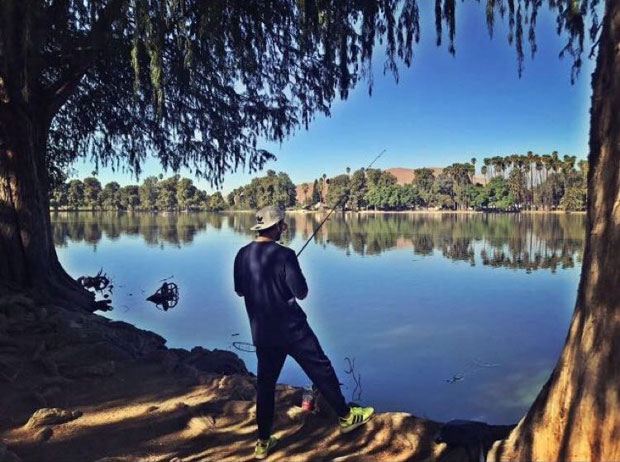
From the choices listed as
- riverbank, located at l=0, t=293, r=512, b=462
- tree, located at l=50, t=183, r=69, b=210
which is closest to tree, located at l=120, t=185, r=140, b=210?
tree, located at l=50, t=183, r=69, b=210

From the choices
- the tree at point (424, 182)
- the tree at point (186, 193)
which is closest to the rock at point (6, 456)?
the tree at point (424, 182)

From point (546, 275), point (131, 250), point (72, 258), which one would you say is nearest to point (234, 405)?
point (546, 275)

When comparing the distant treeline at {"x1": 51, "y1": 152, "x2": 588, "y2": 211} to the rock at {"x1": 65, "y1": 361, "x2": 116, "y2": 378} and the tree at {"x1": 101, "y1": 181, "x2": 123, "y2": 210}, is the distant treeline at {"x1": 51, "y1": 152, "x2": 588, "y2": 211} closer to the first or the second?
the tree at {"x1": 101, "y1": 181, "x2": 123, "y2": 210}

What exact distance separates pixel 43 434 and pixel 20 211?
446 centimetres

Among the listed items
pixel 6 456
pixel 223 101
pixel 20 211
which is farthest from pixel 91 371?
pixel 223 101

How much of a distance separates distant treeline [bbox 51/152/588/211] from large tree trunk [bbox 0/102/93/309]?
71.8 meters

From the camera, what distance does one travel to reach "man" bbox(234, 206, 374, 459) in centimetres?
314

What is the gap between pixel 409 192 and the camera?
11881 cm

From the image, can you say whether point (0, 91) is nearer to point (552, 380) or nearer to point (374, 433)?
point (374, 433)

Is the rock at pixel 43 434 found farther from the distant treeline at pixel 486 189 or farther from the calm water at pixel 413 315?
the distant treeline at pixel 486 189

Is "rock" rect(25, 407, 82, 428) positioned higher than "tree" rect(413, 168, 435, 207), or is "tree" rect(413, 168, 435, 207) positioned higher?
"tree" rect(413, 168, 435, 207)

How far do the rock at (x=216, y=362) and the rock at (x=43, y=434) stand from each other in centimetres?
304

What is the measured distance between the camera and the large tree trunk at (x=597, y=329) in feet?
7.32

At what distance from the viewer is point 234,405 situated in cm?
415
